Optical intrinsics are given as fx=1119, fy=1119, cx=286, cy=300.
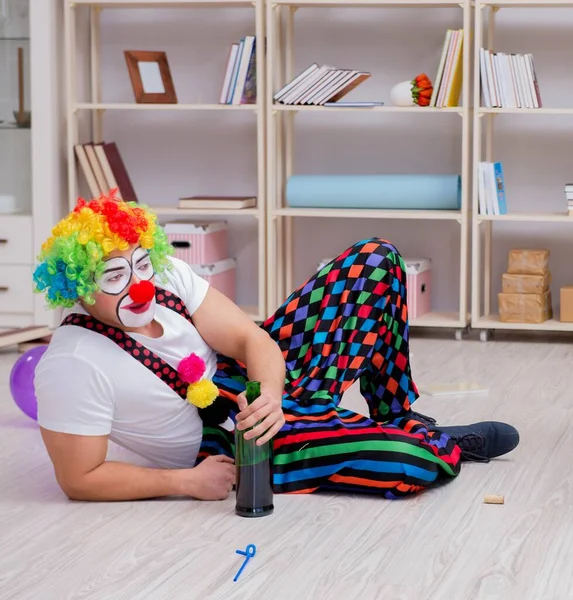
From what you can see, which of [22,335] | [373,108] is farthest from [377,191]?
[22,335]

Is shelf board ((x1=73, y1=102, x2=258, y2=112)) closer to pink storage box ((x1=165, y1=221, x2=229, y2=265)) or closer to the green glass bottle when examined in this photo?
pink storage box ((x1=165, y1=221, x2=229, y2=265))

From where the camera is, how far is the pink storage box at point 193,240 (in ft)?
14.4

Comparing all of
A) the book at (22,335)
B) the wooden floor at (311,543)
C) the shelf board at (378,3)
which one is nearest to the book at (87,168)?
the book at (22,335)

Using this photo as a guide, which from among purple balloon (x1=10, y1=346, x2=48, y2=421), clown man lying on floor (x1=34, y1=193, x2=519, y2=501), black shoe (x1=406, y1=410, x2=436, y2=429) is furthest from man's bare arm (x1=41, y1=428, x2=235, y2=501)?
purple balloon (x1=10, y1=346, x2=48, y2=421)

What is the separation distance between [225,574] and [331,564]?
0.18 metres

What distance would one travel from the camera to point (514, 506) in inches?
85.3

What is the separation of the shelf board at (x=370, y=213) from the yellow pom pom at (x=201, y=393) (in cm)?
212

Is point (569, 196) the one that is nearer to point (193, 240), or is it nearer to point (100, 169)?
point (193, 240)

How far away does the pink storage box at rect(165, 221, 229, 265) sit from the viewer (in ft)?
14.4

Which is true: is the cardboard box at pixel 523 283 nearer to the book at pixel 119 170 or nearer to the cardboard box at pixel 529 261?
the cardboard box at pixel 529 261

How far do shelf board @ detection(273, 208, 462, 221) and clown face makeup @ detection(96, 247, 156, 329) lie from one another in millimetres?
2169

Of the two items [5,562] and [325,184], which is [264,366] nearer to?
[5,562]

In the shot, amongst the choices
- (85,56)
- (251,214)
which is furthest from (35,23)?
(251,214)

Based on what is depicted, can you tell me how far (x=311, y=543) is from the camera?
6.41ft
